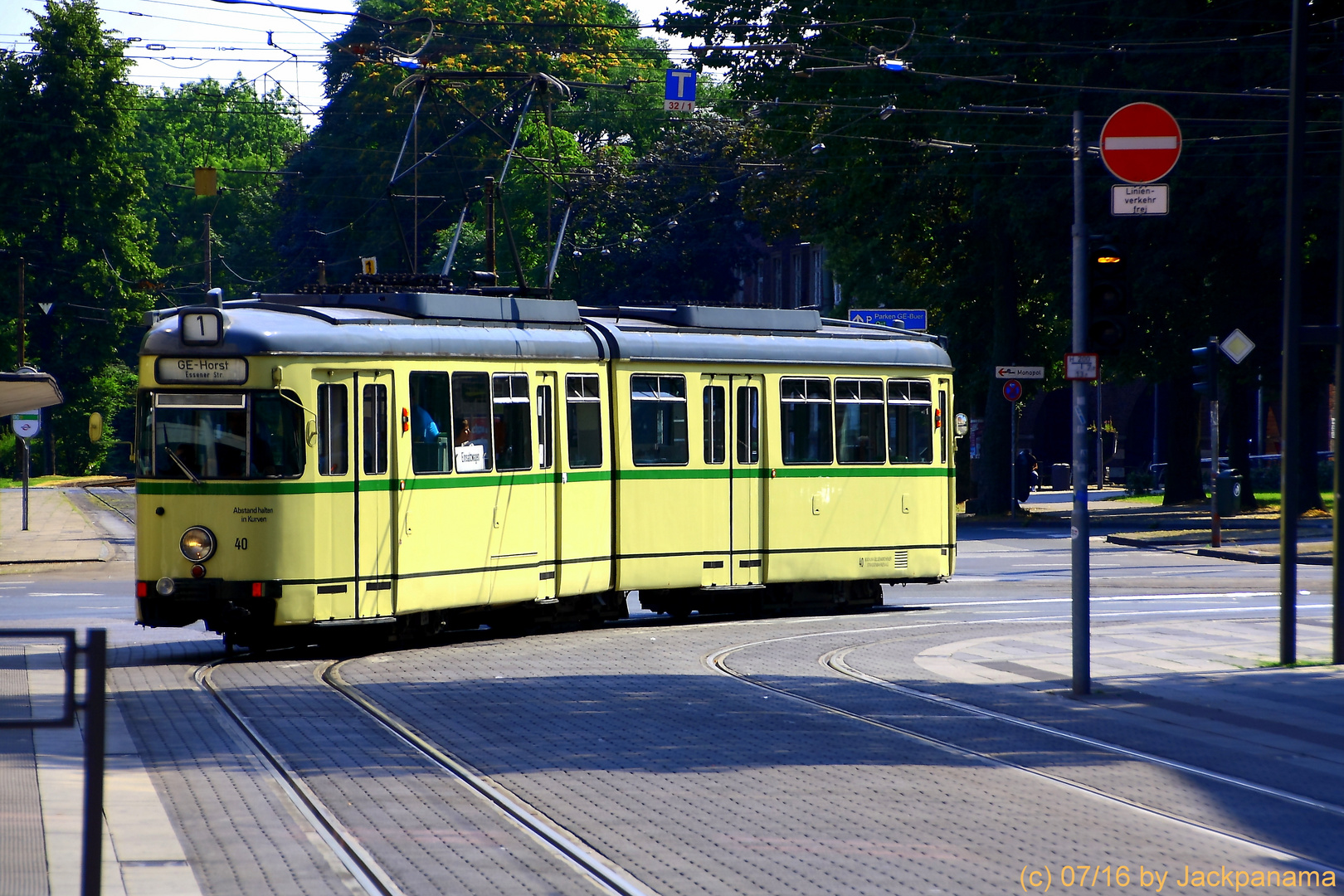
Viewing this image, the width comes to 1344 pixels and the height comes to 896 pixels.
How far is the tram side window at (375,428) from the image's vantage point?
49.4ft

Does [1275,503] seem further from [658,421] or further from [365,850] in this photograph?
[365,850]

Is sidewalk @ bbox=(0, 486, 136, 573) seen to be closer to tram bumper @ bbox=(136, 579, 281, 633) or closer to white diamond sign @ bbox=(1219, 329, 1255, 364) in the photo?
tram bumper @ bbox=(136, 579, 281, 633)

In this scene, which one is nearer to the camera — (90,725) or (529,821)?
(90,725)

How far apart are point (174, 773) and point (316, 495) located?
18.3 feet

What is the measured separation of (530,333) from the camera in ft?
55.2

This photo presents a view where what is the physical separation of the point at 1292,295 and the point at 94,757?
10.9 m

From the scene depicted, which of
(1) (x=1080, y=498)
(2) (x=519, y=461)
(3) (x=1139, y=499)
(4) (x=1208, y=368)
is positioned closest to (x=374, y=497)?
(2) (x=519, y=461)

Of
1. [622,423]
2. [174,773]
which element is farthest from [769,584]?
[174,773]

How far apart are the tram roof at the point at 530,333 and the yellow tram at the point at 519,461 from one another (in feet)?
0.10

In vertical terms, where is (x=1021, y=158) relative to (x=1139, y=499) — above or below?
→ above

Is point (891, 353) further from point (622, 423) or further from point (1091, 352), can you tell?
point (1091, 352)

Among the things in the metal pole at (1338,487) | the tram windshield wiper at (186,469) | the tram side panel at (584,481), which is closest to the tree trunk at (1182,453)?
the tram side panel at (584,481)

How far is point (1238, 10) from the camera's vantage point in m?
34.4

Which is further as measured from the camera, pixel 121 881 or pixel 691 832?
pixel 691 832
